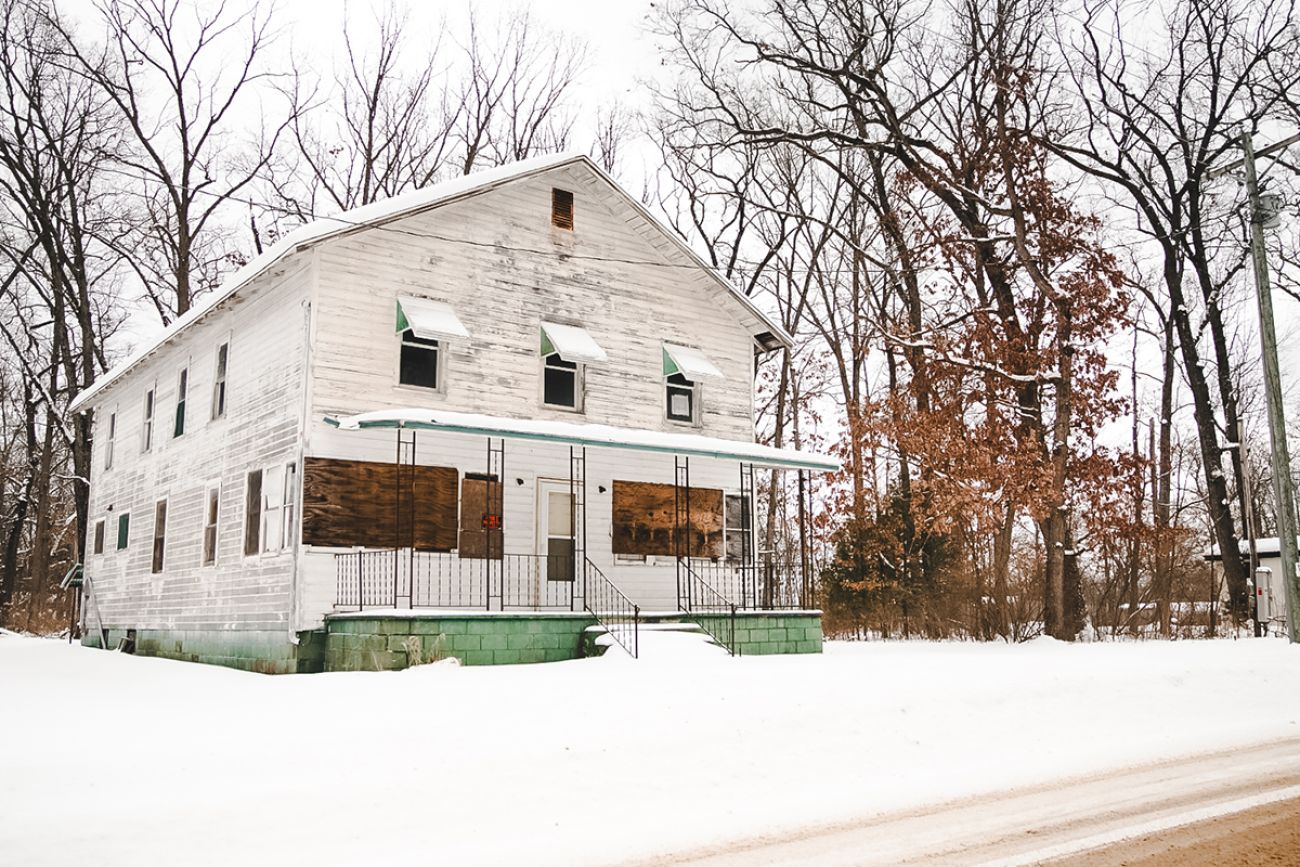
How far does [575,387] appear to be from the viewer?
58.3 feet

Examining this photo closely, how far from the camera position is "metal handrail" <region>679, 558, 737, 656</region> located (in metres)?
15.7

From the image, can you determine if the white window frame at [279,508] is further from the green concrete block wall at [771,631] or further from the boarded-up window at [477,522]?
the green concrete block wall at [771,631]

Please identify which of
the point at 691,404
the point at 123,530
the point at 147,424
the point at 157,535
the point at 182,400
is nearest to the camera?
the point at 691,404

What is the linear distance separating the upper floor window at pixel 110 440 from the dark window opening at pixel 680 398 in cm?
1322

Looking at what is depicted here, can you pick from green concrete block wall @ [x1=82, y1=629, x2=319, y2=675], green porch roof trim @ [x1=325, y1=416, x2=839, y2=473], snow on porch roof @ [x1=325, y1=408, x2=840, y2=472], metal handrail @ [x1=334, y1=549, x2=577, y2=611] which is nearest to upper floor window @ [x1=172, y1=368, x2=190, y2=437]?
green concrete block wall @ [x1=82, y1=629, x2=319, y2=675]

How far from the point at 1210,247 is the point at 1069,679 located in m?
21.1

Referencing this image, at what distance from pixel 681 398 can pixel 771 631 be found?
4.63m

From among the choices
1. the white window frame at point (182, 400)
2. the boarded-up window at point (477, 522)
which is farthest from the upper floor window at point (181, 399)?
the boarded-up window at point (477, 522)

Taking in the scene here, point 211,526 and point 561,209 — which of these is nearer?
point 211,526

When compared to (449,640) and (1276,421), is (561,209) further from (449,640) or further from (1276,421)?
(1276,421)

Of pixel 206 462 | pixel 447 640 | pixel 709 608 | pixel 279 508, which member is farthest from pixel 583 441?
pixel 206 462

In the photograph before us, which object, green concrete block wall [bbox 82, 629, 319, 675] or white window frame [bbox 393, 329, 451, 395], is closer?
green concrete block wall [bbox 82, 629, 319, 675]

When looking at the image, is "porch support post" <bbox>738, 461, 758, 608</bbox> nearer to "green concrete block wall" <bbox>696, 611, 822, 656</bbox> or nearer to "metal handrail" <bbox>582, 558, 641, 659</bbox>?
"green concrete block wall" <bbox>696, 611, 822, 656</bbox>

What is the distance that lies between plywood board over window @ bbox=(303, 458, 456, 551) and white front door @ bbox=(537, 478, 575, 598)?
1567mm
